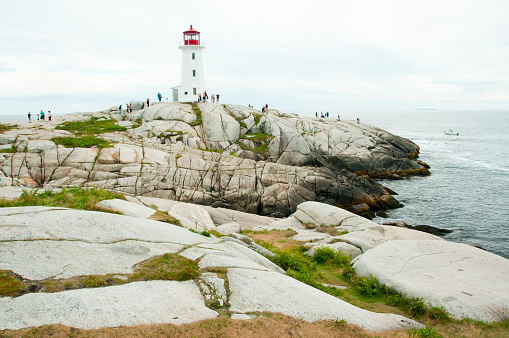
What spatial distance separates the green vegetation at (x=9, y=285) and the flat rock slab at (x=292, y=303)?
15.5 ft

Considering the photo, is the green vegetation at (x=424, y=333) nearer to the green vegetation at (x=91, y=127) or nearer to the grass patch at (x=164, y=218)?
the grass patch at (x=164, y=218)

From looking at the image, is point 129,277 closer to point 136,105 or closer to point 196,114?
point 196,114

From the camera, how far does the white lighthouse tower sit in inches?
2256

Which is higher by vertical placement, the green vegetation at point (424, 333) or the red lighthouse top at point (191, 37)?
the red lighthouse top at point (191, 37)

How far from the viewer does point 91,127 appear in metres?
46.3

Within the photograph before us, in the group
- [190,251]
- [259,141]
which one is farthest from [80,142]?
[190,251]

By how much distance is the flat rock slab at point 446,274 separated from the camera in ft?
33.0

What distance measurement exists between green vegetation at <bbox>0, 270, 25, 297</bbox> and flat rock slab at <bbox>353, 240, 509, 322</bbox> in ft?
35.0

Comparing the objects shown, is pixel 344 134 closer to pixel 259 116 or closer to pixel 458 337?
pixel 259 116

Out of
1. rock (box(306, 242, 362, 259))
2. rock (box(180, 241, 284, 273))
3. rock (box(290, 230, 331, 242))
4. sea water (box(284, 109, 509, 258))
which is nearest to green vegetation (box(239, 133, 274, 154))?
sea water (box(284, 109, 509, 258))

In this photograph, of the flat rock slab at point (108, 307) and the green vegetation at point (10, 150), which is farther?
the green vegetation at point (10, 150)

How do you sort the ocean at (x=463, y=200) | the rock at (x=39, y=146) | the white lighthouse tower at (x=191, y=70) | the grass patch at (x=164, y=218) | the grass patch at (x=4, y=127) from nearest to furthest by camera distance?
1. the grass patch at (x=164, y=218)
2. the ocean at (x=463, y=200)
3. the rock at (x=39, y=146)
4. the grass patch at (x=4, y=127)
5. the white lighthouse tower at (x=191, y=70)

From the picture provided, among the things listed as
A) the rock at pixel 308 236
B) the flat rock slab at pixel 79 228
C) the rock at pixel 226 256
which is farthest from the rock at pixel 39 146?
the rock at pixel 226 256

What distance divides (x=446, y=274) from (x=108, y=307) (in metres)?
11.4
